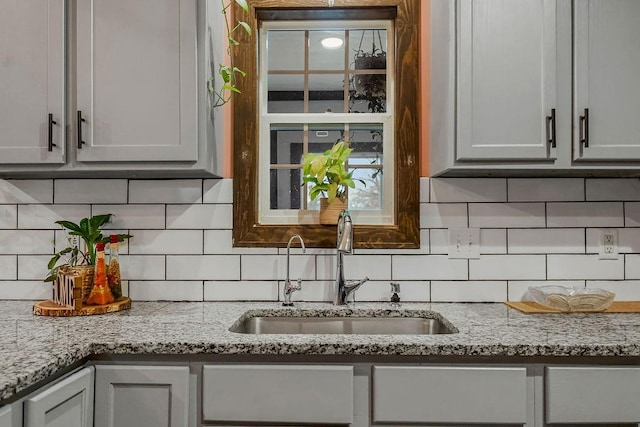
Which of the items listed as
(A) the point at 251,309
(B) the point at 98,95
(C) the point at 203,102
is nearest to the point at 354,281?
(A) the point at 251,309

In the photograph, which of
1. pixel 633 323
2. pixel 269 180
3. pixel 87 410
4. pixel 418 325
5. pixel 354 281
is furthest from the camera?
pixel 269 180

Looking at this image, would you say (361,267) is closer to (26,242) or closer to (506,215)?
(506,215)

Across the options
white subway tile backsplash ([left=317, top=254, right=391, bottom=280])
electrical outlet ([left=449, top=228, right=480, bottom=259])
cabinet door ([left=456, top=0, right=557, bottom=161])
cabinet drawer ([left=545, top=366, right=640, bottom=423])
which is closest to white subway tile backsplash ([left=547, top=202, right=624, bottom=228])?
electrical outlet ([left=449, top=228, right=480, bottom=259])

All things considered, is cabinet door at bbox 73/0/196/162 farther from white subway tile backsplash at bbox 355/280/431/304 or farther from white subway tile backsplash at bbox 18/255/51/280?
white subway tile backsplash at bbox 355/280/431/304

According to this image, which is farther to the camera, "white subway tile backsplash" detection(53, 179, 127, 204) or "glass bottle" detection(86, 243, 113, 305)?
"white subway tile backsplash" detection(53, 179, 127, 204)

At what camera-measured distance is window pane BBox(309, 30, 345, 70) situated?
221cm

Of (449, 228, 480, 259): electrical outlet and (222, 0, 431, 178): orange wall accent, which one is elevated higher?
(222, 0, 431, 178): orange wall accent

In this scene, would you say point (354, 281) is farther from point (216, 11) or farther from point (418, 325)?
point (216, 11)

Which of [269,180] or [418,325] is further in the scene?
[269,180]

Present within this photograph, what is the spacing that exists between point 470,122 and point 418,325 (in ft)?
2.48

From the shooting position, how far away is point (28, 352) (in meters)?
1.26

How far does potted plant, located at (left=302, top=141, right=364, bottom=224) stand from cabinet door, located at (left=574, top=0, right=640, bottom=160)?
0.82m

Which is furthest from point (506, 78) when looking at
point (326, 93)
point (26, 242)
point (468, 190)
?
point (26, 242)

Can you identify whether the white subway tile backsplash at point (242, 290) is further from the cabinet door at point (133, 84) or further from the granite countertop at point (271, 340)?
the cabinet door at point (133, 84)
